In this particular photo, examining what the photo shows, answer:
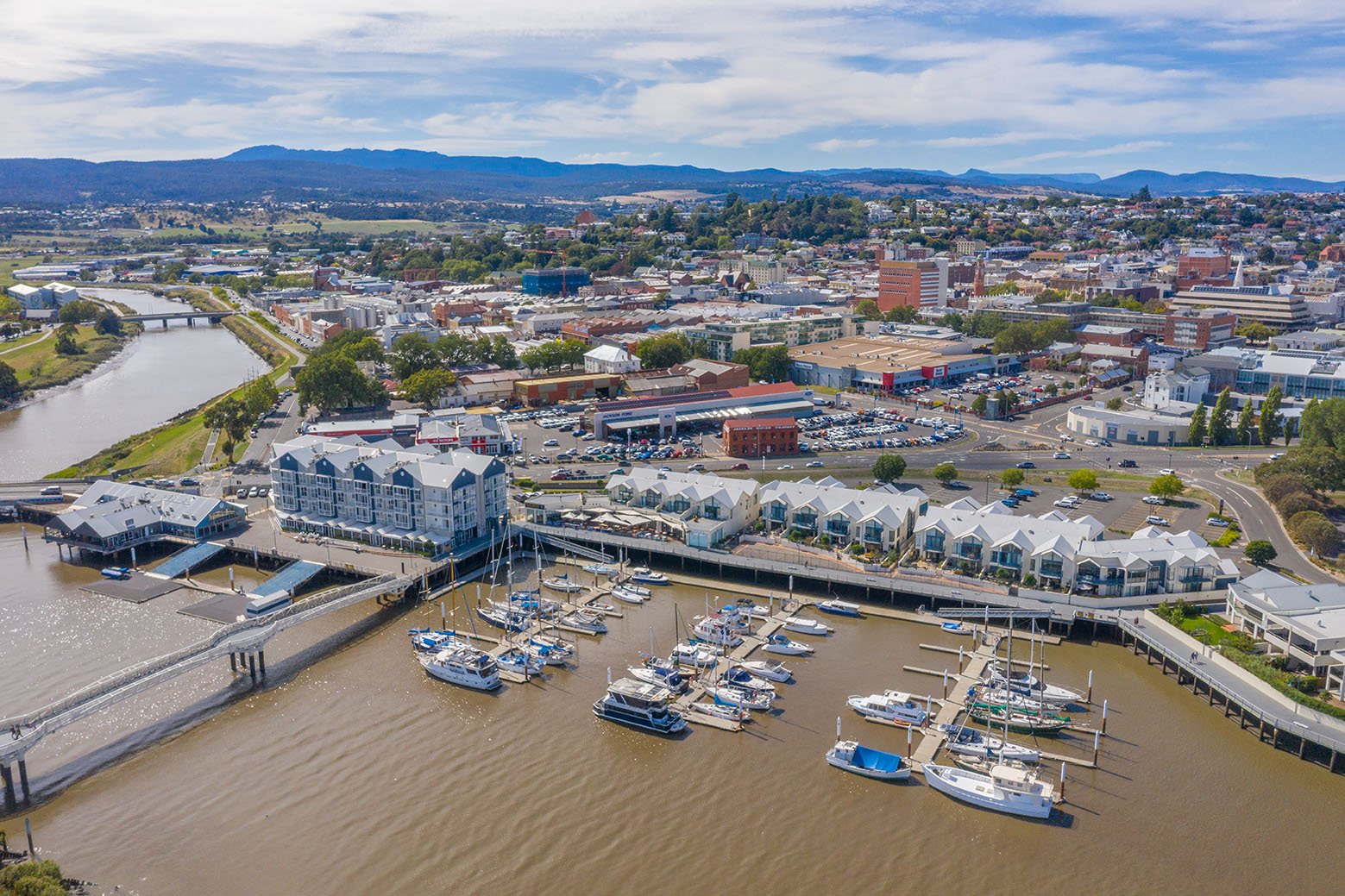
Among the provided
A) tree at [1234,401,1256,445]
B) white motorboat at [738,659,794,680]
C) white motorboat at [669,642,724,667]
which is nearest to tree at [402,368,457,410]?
white motorboat at [669,642,724,667]

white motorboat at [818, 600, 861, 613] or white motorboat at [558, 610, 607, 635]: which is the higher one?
white motorboat at [818, 600, 861, 613]

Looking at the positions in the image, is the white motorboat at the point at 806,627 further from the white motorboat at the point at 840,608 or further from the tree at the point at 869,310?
the tree at the point at 869,310

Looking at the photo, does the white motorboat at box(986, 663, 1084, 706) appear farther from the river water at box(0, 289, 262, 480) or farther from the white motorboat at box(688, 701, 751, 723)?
the river water at box(0, 289, 262, 480)

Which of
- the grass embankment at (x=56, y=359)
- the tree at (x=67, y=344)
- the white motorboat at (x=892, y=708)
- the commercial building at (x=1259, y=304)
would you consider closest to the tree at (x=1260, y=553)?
the white motorboat at (x=892, y=708)

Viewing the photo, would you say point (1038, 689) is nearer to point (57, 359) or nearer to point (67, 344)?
point (57, 359)

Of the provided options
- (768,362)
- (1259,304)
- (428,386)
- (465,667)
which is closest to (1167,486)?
(465,667)
